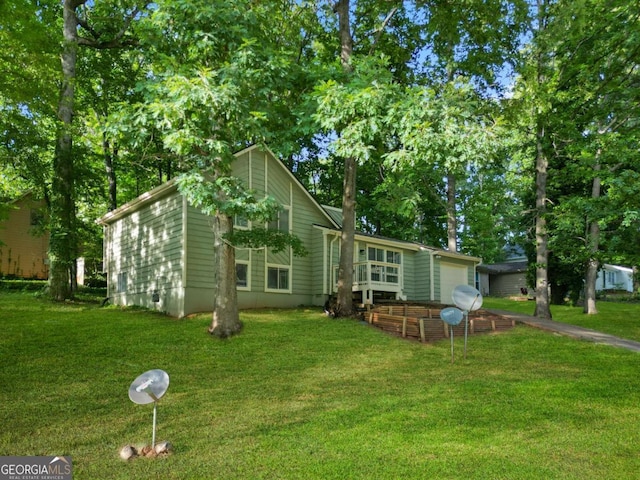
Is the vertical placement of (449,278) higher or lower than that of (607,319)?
higher

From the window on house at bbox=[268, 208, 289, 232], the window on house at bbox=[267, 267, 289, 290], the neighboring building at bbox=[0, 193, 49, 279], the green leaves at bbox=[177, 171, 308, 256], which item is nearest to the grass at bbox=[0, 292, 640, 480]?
the green leaves at bbox=[177, 171, 308, 256]

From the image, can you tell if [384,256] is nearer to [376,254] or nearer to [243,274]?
[376,254]

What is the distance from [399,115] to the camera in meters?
12.1

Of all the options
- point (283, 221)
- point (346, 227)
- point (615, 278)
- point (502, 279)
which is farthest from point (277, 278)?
point (615, 278)

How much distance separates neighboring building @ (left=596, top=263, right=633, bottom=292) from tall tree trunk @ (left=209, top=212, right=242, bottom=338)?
38481mm

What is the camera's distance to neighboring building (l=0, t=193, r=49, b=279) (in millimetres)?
29406

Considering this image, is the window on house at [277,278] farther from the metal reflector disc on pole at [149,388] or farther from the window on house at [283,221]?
the metal reflector disc on pole at [149,388]

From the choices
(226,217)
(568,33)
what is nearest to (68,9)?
(226,217)

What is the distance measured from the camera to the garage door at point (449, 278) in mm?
23531

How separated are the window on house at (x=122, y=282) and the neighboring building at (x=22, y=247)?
12.9 metres

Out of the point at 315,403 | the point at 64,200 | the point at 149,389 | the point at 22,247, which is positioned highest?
the point at 64,200

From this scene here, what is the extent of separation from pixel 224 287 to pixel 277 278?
5.34 metres

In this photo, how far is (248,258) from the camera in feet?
56.2

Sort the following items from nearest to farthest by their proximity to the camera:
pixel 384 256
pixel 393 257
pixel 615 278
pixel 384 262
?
1. pixel 384 262
2. pixel 384 256
3. pixel 393 257
4. pixel 615 278
